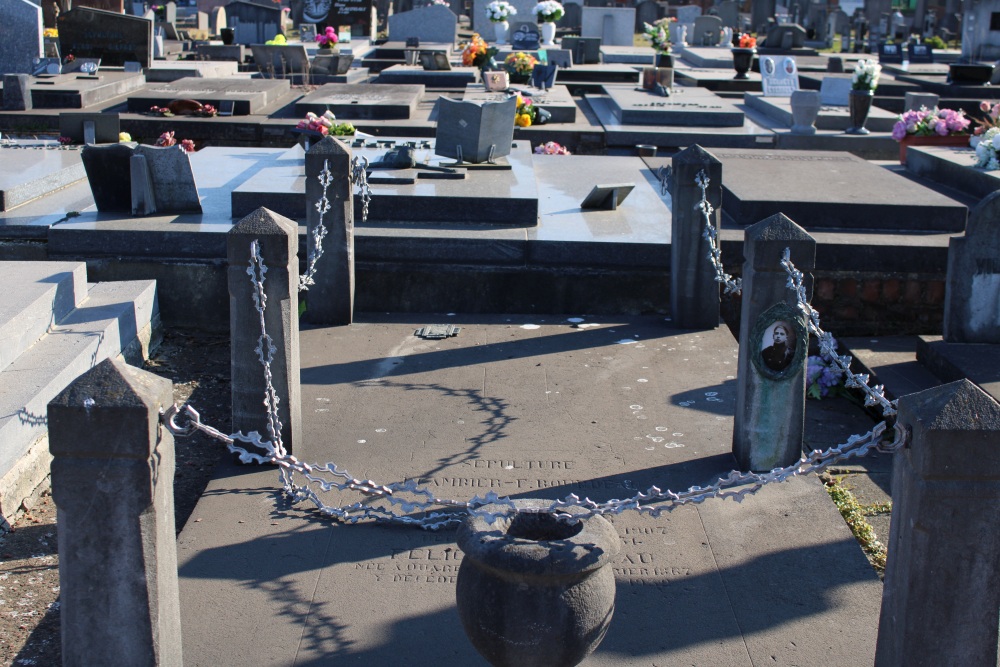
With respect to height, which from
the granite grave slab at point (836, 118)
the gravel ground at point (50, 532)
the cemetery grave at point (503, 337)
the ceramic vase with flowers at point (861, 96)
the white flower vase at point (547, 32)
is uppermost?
the white flower vase at point (547, 32)

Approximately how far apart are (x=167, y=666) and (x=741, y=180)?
8.23 metres

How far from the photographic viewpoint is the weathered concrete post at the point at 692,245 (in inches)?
290

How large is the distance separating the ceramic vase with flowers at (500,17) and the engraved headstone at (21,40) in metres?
13.2

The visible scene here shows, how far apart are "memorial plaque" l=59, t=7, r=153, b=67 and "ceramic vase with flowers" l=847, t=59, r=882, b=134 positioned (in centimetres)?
1309

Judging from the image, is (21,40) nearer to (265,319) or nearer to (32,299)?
(32,299)

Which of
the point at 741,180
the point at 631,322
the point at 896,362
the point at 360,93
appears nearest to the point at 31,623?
the point at 631,322

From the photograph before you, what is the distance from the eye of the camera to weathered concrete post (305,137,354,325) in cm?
740

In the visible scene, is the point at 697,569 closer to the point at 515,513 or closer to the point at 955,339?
the point at 515,513

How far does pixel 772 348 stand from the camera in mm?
5188

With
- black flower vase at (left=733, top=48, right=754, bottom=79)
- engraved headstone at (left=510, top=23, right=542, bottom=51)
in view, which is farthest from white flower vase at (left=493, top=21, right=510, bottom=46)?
black flower vase at (left=733, top=48, right=754, bottom=79)

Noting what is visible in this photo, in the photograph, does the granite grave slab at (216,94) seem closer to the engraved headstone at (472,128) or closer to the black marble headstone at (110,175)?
the engraved headstone at (472,128)

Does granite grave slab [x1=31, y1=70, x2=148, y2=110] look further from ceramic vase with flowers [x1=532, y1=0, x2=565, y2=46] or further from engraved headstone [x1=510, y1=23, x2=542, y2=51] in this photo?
engraved headstone [x1=510, y1=23, x2=542, y2=51]

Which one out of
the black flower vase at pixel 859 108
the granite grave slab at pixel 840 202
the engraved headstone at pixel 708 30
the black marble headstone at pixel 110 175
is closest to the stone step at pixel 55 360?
the black marble headstone at pixel 110 175

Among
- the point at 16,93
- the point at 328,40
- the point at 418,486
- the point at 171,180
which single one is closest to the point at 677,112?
the point at 171,180
